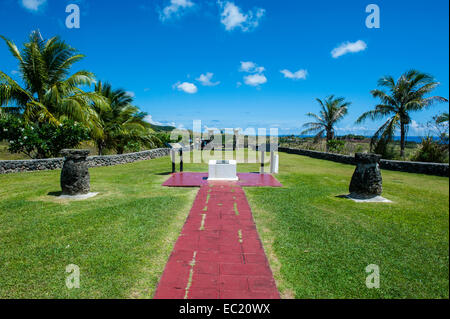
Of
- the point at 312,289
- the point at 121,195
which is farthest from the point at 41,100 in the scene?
the point at 312,289

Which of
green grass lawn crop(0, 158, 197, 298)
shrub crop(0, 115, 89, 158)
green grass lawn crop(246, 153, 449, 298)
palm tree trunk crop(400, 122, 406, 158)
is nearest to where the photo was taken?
green grass lawn crop(246, 153, 449, 298)

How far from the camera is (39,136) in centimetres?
1232

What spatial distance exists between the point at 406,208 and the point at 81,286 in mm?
7202

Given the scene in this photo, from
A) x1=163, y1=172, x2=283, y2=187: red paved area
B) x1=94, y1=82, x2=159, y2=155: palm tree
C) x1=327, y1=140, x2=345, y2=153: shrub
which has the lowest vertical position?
x1=163, y1=172, x2=283, y2=187: red paved area

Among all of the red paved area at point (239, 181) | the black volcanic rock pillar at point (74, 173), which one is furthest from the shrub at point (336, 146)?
the black volcanic rock pillar at point (74, 173)

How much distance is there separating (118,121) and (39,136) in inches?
238

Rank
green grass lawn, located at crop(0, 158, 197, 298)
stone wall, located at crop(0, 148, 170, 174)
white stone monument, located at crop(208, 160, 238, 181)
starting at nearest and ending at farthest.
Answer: green grass lawn, located at crop(0, 158, 197, 298) < white stone monument, located at crop(208, 160, 238, 181) < stone wall, located at crop(0, 148, 170, 174)

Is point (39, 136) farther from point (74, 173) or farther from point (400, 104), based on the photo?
point (400, 104)

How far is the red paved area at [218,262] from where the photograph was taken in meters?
2.84

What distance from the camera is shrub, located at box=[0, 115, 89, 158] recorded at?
37.3 feet

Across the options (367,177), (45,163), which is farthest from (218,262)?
(45,163)

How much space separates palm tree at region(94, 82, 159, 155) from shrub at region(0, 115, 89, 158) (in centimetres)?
383

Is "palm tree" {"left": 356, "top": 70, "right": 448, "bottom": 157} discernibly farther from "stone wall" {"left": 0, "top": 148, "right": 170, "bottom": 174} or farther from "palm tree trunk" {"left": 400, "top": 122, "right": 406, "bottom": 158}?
"stone wall" {"left": 0, "top": 148, "right": 170, "bottom": 174}

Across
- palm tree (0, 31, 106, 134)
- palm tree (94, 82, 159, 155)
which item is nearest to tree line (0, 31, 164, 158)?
palm tree (0, 31, 106, 134)
